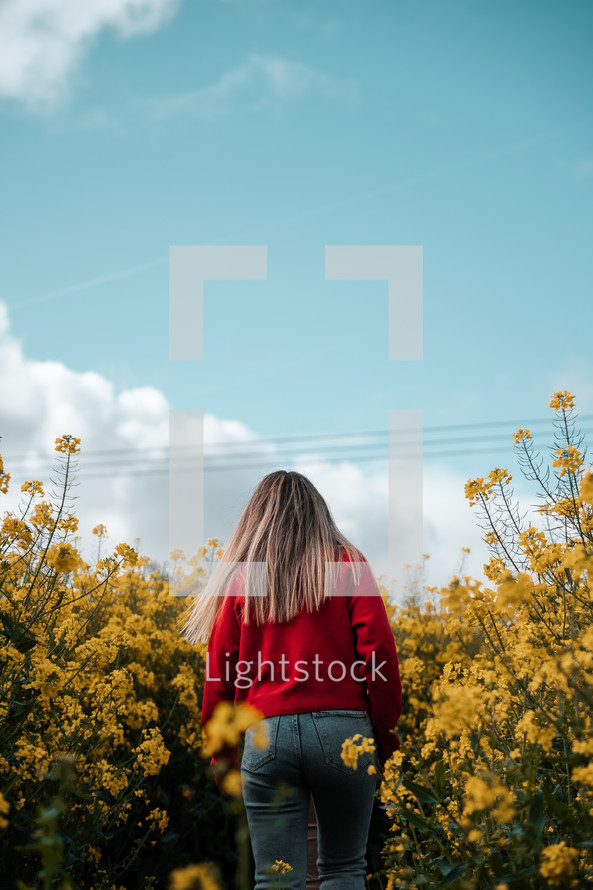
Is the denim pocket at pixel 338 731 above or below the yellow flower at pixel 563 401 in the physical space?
below

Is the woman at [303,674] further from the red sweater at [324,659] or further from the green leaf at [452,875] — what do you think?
the green leaf at [452,875]

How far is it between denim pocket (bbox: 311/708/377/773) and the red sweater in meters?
0.02

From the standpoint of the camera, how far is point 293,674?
208 centimetres

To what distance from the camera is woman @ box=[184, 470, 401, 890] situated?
204cm

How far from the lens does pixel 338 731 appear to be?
2045 mm

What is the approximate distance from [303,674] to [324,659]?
0.32 ft

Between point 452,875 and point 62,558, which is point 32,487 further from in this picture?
point 452,875

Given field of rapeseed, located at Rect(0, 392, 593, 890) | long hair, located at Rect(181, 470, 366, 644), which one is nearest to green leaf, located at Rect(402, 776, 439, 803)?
field of rapeseed, located at Rect(0, 392, 593, 890)

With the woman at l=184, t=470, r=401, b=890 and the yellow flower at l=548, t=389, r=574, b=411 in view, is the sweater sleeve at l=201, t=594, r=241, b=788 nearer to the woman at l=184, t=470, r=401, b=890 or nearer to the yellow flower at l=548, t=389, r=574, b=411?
the woman at l=184, t=470, r=401, b=890

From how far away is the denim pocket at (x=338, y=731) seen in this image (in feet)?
6.59

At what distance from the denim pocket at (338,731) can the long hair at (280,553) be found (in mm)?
325

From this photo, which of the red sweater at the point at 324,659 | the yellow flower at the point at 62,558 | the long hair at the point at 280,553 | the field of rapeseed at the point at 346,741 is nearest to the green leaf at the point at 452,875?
the field of rapeseed at the point at 346,741

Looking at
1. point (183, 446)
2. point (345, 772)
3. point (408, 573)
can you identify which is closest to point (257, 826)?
point (345, 772)

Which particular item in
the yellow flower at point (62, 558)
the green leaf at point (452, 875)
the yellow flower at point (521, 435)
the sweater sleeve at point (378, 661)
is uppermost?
the yellow flower at point (521, 435)
